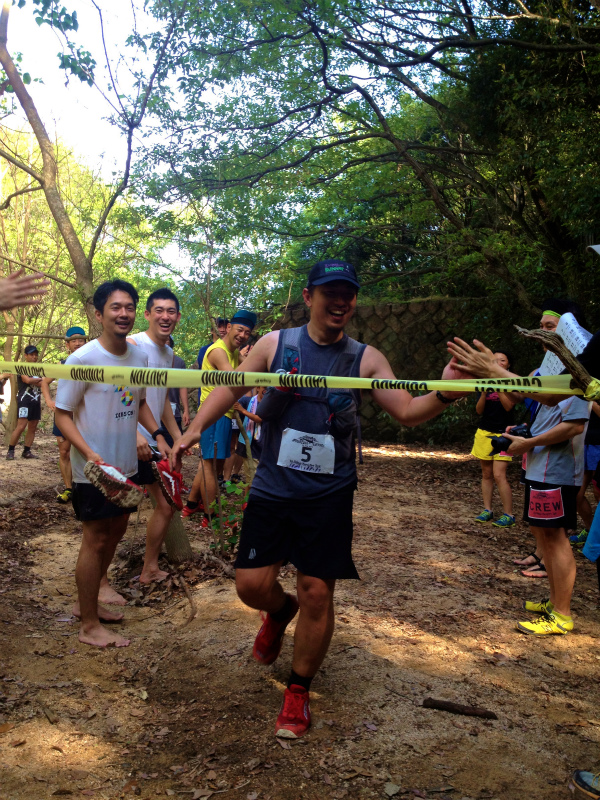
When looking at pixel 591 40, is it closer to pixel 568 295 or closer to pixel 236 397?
pixel 568 295

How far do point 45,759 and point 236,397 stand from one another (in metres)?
1.77

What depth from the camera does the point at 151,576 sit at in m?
5.07

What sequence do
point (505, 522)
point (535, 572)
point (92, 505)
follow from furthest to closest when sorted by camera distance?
point (505, 522) < point (535, 572) < point (92, 505)

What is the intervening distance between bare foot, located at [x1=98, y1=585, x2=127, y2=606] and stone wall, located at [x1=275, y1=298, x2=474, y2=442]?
957 cm

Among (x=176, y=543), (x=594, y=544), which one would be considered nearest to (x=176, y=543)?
(x=176, y=543)

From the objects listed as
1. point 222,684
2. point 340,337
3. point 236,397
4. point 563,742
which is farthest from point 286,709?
point 340,337

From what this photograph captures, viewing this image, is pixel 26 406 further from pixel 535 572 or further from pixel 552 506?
pixel 552 506

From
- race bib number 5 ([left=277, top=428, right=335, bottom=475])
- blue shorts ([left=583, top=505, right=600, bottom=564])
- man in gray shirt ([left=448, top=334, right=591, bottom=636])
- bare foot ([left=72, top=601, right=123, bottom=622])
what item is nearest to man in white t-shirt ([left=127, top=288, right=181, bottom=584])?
bare foot ([left=72, top=601, right=123, bottom=622])

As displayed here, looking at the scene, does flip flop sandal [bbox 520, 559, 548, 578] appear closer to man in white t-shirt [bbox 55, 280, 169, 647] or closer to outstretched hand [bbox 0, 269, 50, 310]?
man in white t-shirt [bbox 55, 280, 169, 647]

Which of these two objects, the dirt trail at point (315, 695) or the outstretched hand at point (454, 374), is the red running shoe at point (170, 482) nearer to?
the dirt trail at point (315, 695)

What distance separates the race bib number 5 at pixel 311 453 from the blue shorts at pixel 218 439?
12.2 feet

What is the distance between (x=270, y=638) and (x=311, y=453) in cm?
109

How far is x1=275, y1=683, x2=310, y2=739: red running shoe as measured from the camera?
2.92 m

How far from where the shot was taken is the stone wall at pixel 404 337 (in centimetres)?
1370
